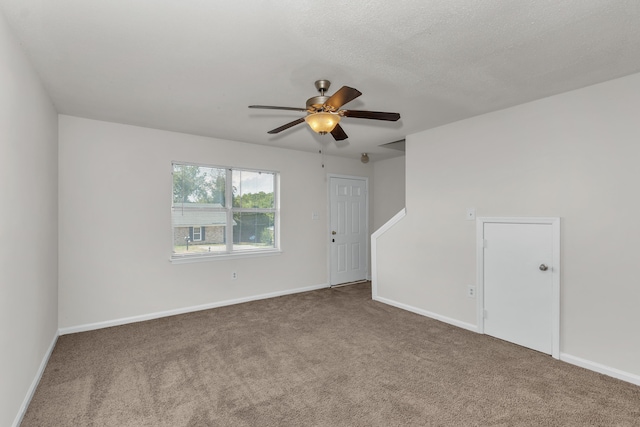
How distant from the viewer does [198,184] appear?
4.38 metres

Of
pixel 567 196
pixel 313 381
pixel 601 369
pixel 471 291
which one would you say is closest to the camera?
pixel 313 381

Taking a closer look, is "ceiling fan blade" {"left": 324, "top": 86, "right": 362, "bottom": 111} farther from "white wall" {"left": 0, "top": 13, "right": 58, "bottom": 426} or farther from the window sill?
the window sill

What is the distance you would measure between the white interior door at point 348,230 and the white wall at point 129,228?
4.27ft

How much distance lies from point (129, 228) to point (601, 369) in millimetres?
4937

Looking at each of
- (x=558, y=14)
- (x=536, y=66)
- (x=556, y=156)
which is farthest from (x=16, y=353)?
(x=556, y=156)

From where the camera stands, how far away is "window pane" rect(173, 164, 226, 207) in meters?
4.23

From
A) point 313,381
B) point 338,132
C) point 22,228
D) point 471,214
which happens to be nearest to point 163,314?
point 22,228

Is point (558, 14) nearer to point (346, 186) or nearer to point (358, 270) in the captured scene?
point (346, 186)

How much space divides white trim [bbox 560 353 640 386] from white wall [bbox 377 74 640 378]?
2 centimetres

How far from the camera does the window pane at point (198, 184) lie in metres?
4.23

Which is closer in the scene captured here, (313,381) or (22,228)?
(22,228)

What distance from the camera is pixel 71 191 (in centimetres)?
351

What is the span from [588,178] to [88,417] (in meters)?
4.22

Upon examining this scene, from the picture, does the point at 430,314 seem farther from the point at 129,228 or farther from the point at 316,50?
the point at 129,228
